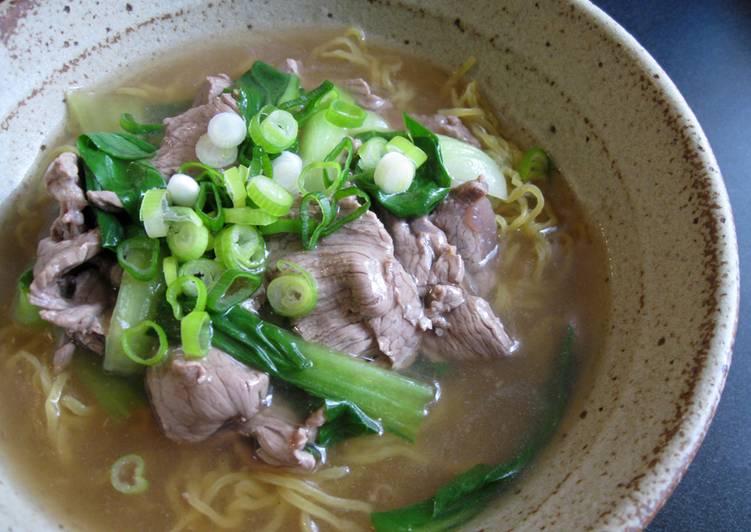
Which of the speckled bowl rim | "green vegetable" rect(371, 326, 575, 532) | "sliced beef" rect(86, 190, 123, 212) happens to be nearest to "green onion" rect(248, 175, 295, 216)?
"sliced beef" rect(86, 190, 123, 212)

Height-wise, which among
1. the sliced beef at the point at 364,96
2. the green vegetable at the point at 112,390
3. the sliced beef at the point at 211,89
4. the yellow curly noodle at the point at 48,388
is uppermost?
the sliced beef at the point at 364,96

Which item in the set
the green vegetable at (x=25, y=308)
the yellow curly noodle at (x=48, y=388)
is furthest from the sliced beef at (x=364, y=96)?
the yellow curly noodle at (x=48, y=388)

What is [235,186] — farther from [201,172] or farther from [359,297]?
[359,297]

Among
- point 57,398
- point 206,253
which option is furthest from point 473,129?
point 57,398

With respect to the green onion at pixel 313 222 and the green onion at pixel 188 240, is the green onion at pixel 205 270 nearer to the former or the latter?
the green onion at pixel 188 240

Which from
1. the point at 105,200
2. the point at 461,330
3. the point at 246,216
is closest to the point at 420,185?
the point at 461,330

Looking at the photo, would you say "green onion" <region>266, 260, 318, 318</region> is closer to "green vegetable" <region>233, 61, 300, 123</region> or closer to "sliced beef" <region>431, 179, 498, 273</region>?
"sliced beef" <region>431, 179, 498, 273</region>

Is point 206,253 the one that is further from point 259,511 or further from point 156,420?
point 259,511
